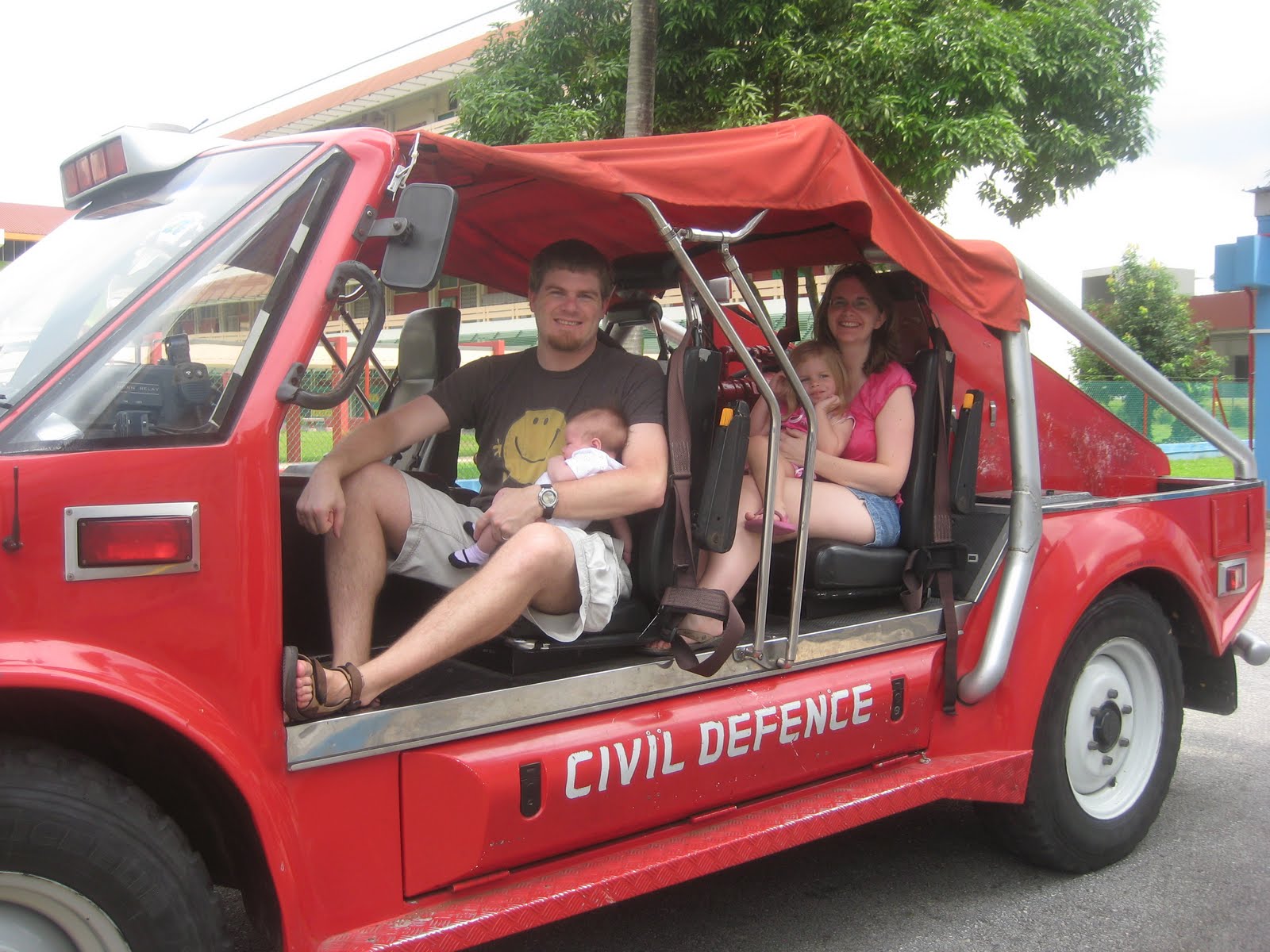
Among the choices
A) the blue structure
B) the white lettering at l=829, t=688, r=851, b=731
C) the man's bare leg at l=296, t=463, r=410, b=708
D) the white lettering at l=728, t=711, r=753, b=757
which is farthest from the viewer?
the blue structure

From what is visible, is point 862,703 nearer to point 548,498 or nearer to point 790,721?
point 790,721

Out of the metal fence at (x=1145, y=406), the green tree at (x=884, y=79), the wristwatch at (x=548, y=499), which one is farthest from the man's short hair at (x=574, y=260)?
the metal fence at (x=1145, y=406)

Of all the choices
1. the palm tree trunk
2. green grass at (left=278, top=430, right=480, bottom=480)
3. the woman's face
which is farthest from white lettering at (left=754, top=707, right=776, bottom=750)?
the palm tree trunk

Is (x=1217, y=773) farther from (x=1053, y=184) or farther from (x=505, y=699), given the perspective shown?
(x=1053, y=184)

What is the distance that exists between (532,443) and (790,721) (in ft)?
3.61

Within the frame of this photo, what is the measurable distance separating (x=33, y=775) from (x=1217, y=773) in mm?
4664

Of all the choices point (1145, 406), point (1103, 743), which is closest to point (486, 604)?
point (1103, 743)

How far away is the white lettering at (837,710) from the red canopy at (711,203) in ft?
4.14

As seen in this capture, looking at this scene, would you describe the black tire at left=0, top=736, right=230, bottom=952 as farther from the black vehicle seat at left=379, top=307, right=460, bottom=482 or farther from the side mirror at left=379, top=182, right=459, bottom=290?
the black vehicle seat at left=379, top=307, right=460, bottom=482

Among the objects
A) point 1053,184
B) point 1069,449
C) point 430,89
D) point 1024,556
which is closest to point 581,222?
point 1024,556

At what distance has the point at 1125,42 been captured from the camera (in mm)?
11773

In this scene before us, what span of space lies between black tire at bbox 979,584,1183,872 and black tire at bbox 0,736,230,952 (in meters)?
2.67

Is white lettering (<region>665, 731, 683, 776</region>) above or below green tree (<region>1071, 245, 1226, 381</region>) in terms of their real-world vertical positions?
below

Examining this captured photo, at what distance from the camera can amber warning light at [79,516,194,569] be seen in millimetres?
2041
